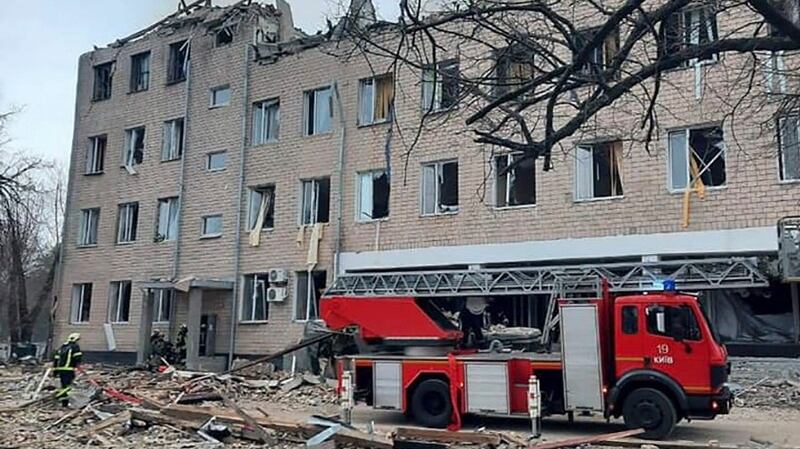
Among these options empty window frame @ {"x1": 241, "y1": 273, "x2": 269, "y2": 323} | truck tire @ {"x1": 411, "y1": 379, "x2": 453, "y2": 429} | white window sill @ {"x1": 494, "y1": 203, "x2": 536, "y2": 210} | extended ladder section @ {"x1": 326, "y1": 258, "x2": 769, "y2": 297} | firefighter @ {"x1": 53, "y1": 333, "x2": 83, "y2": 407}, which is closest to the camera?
extended ladder section @ {"x1": 326, "y1": 258, "x2": 769, "y2": 297}

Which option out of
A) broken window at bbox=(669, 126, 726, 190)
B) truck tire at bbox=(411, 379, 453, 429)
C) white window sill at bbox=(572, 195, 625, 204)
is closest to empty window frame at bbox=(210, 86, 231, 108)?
white window sill at bbox=(572, 195, 625, 204)

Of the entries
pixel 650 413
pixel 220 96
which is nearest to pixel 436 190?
pixel 220 96

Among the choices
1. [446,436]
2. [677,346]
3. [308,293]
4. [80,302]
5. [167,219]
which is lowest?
[446,436]

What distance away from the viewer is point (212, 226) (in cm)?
2681

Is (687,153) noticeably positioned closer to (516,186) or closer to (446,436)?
(516,186)

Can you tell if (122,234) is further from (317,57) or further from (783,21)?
(783,21)

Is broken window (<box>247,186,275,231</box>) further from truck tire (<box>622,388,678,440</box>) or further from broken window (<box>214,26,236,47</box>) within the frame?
truck tire (<box>622,388,678,440</box>)

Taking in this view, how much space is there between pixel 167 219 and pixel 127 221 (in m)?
2.34

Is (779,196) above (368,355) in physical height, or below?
above

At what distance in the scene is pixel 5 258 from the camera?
40500 mm

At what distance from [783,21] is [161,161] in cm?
2486

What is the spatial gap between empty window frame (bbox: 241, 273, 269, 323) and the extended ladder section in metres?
8.93

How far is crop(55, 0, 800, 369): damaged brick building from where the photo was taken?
17.7 metres

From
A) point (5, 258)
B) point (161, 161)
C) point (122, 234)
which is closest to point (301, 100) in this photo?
point (161, 161)
